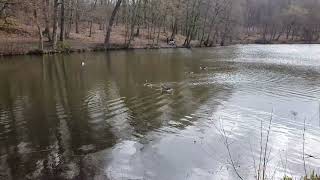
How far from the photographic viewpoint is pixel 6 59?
3784 centimetres

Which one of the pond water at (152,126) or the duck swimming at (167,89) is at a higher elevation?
the duck swimming at (167,89)

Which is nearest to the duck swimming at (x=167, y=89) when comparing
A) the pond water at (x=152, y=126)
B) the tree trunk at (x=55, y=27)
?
the pond water at (x=152, y=126)

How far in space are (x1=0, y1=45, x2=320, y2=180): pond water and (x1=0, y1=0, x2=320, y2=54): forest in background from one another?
18.6 metres

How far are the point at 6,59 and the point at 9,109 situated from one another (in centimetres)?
2257

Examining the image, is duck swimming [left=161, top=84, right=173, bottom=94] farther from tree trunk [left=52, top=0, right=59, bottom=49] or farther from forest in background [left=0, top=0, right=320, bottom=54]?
tree trunk [left=52, top=0, right=59, bottom=49]

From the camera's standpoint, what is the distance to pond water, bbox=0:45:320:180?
10.6 meters

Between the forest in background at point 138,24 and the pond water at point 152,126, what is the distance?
61.2 feet

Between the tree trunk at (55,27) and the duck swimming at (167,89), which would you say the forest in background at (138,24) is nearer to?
the tree trunk at (55,27)

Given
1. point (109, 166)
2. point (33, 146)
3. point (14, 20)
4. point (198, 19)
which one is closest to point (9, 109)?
point (33, 146)

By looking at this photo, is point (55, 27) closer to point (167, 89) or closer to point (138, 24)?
point (138, 24)

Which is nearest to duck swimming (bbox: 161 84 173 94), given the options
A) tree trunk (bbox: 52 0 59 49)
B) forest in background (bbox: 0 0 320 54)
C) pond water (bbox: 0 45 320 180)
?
pond water (bbox: 0 45 320 180)

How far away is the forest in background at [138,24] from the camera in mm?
45250

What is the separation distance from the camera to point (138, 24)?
6353 centimetres

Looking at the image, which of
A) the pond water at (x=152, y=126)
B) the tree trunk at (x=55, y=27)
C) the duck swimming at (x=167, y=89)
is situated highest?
the tree trunk at (x=55, y=27)
